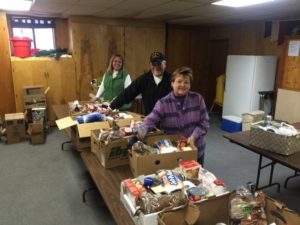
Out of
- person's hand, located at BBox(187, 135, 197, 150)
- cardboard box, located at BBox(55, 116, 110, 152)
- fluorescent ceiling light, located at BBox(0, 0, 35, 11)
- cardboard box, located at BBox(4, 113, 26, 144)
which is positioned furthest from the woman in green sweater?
person's hand, located at BBox(187, 135, 197, 150)

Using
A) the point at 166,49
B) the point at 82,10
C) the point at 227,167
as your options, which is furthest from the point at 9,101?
the point at 227,167

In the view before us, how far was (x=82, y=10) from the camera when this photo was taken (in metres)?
4.27

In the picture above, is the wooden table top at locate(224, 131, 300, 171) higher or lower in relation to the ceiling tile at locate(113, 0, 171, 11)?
lower

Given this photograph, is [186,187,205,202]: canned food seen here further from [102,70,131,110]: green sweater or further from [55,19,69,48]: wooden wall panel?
[55,19,69,48]: wooden wall panel

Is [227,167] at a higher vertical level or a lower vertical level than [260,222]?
lower

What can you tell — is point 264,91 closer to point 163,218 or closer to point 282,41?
point 282,41

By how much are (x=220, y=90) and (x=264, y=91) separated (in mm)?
1164

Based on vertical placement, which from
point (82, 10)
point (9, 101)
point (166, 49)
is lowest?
point (9, 101)

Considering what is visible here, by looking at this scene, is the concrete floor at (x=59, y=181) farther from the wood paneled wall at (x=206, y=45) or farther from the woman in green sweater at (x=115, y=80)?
the wood paneled wall at (x=206, y=45)

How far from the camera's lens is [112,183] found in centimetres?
162

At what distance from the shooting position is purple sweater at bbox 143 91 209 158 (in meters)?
1.93

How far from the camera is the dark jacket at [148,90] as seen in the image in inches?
101

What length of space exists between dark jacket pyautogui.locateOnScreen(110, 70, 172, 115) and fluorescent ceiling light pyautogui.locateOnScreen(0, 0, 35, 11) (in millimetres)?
2198

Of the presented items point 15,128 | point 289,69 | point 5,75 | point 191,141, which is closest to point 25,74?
point 5,75
